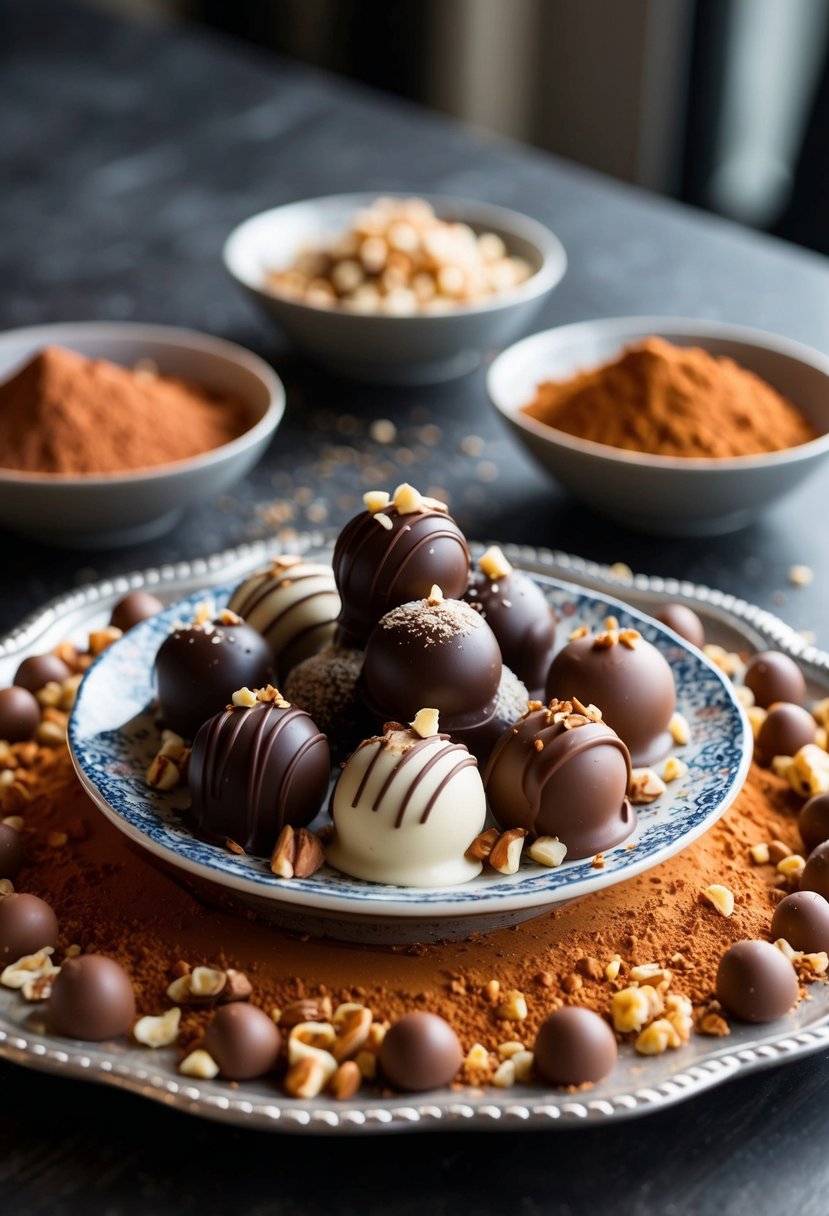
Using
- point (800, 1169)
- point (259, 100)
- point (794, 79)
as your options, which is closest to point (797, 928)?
point (800, 1169)

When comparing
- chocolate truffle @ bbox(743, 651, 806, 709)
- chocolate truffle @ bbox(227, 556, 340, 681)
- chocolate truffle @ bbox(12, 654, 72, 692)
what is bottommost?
chocolate truffle @ bbox(12, 654, 72, 692)

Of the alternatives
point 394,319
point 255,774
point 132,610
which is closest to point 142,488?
point 132,610

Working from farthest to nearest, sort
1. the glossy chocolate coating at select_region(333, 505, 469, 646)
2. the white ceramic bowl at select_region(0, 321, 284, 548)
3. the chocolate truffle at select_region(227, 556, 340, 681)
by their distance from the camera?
the white ceramic bowl at select_region(0, 321, 284, 548), the chocolate truffle at select_region(227, 556, 340, 681), the glossy chocolate coating at select_region(333, 505, 469, 646)

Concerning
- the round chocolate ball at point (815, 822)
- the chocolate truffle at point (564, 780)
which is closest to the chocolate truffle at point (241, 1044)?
the chocolate truffle at point (564, 780)

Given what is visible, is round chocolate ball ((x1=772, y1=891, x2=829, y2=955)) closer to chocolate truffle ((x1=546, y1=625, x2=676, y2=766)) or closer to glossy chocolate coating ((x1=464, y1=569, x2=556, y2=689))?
chocolate truffle ((x1=546, y1=625, x2=676, y2=766))

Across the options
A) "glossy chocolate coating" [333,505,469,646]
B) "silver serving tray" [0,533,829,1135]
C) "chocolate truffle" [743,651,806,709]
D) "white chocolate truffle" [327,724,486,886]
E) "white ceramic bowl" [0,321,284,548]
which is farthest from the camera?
"white ceramic bowl" [0,321,284,548]

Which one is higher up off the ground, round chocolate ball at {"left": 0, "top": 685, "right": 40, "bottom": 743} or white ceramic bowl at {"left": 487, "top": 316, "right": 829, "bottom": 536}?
white ceramic bowl at {"left": 487, "top": 316, "right": 829, "bottom": 536}

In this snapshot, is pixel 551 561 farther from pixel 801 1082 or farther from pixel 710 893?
pixel 801 1082

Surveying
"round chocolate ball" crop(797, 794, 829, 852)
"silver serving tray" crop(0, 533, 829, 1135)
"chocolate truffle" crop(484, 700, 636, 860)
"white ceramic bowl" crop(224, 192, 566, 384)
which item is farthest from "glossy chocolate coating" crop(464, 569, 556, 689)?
"white ceramic bowl" crop(224, 192, 566, 384)
